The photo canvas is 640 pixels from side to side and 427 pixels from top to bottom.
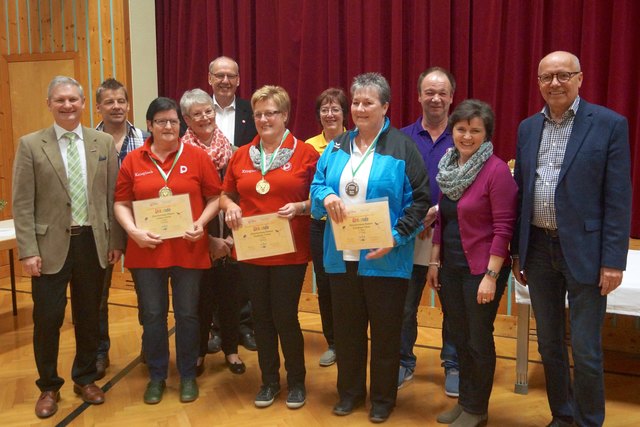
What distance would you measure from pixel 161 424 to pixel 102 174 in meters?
1.32

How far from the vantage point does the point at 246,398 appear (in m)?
3.32

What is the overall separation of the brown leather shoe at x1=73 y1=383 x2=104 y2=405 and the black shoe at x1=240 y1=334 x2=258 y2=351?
105 centimetres

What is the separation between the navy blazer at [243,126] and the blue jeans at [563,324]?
197 cm

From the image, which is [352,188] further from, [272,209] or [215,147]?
[215,147]

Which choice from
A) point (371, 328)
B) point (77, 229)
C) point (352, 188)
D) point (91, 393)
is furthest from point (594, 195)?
point (91, 393)

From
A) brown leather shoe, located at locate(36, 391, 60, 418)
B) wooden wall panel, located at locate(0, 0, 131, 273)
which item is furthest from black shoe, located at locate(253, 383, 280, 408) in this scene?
wooden wall panel, located at locate(0, 0, 131, 273)

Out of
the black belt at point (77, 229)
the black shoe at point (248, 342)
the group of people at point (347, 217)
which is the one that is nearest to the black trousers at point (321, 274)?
the group of people at point (347, 217)

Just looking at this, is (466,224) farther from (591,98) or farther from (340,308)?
(591,98)

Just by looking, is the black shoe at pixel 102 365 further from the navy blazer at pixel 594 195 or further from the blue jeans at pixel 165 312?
the navy blazer at pixel 594 195

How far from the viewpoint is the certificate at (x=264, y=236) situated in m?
2.89

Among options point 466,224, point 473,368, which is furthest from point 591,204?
point 473,368

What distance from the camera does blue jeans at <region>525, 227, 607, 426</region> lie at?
2422mm

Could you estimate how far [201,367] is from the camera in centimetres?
367

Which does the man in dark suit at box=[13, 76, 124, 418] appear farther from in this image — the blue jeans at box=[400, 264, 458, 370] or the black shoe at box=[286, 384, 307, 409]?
the blue jeans at box=[400, 264, 458, 370]
